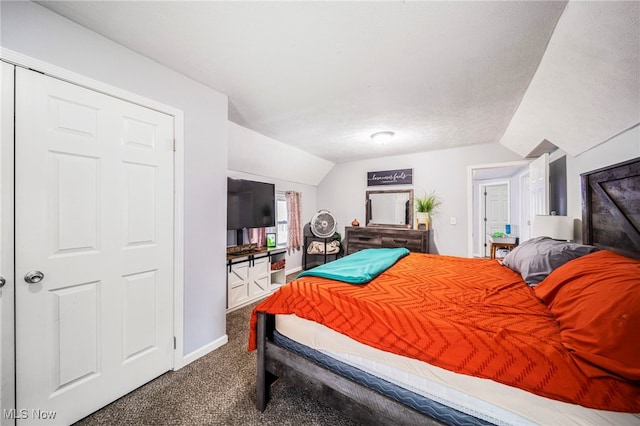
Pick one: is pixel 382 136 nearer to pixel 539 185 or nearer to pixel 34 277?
pixel 539 185

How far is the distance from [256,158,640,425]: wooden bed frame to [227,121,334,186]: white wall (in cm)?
245

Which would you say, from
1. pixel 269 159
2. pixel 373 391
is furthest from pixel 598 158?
pixel 269 159

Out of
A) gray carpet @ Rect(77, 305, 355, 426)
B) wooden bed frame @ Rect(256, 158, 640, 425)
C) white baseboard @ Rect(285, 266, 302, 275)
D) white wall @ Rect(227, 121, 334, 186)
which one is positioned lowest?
gray carpet @ Rect(77, 305, 355, 426)

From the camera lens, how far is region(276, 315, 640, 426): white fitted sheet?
Result: 0.79m

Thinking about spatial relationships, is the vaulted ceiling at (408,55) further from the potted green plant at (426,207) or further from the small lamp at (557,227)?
the potted green plant at (426,207)

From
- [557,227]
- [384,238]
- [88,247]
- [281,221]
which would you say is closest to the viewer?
[88,247]

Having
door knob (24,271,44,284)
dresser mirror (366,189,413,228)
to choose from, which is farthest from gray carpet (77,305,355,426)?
dresser mirror (366,189,413,228)

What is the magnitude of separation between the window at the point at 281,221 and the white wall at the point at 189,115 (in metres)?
2.17

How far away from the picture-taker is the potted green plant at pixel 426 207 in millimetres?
4035

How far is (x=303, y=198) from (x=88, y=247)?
3.68 metres

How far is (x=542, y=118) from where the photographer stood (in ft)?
7.39

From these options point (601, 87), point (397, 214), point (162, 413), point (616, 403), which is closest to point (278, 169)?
point (397, 214)

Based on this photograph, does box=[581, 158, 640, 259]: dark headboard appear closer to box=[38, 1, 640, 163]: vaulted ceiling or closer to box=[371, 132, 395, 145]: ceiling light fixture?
box=[38, 1, 640, 163]: vaulted ceiling

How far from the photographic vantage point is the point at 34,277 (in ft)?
4.16
